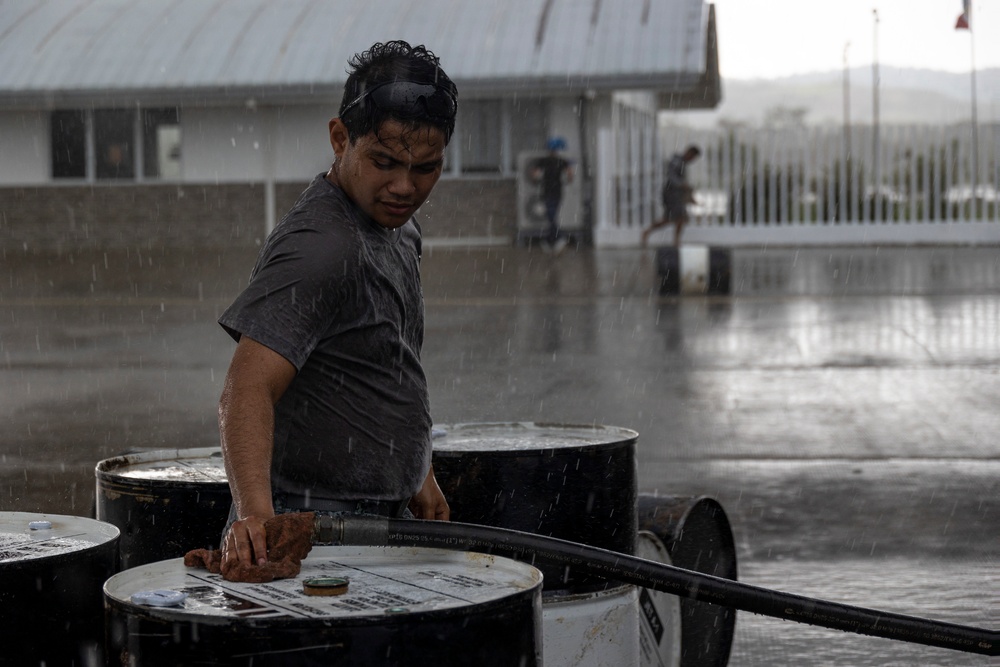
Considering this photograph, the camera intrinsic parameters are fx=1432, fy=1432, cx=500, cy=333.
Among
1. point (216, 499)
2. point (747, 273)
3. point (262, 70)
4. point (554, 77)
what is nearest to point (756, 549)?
point (216, 499)

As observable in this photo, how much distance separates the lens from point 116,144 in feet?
92.8

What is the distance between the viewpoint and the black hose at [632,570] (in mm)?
2754

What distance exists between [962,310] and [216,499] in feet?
41.7

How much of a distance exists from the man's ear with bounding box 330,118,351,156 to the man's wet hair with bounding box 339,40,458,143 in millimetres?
13

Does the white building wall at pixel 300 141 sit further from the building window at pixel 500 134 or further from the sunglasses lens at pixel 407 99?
the sunglasses lens at pixel 407 99

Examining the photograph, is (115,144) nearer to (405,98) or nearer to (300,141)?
(300,141)

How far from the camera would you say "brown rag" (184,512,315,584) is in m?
2.53

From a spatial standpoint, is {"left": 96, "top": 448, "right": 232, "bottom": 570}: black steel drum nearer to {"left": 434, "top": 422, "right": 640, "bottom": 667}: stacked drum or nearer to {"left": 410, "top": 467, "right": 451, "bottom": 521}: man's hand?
{"left": 410, "top": 467, "right": 451, "bottom": 521}: man's hand

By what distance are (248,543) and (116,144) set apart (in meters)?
27.0

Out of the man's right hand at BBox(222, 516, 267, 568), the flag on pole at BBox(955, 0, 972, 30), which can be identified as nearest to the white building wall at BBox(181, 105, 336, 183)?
the flag on pole at BBox(955, 0, 972, 30)

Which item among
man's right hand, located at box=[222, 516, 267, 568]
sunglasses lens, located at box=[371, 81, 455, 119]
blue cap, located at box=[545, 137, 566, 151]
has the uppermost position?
blue cap, located at box=[545, 137, 566, 151]

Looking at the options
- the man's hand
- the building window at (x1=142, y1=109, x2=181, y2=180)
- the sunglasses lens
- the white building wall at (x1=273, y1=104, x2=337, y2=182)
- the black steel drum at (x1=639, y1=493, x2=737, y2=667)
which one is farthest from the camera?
the building window at (x1=142, y1=109, x2=181, y2=180)

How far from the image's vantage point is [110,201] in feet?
92.1

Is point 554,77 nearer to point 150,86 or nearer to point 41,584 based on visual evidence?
point 150,86
